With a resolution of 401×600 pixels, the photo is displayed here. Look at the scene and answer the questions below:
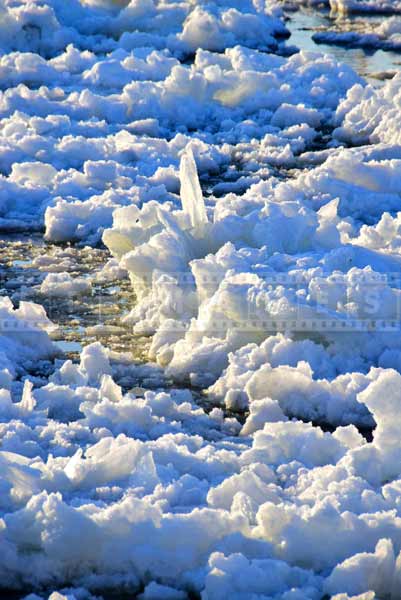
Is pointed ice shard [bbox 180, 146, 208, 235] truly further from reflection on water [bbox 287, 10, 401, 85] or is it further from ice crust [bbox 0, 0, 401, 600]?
reflection on water [bbox 287, 10, 401, 85]

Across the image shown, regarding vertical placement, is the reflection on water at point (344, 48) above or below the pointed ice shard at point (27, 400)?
above

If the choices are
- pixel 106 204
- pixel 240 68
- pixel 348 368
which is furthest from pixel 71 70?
pixel 348 368

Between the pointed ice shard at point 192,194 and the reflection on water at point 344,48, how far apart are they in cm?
859

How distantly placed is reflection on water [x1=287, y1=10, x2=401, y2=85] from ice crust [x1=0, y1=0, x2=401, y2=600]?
16.0 ft

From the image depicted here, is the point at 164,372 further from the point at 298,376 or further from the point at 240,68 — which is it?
the point at 240,68

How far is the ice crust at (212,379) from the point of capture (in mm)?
4137

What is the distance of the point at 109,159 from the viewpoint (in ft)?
34.2

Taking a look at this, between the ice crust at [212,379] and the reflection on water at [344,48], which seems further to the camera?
the reflection on water at [344,48]

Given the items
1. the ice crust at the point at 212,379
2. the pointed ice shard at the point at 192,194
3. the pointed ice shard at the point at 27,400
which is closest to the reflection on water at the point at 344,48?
the ice crust at the point at 212,379

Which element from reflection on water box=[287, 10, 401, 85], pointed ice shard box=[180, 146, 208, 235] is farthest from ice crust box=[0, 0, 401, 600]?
reflection on water box=[287, 10, 401, 85]

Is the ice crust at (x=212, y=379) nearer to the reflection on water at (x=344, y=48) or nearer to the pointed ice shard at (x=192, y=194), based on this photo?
the pointed ice shard at (x=192, y=194)

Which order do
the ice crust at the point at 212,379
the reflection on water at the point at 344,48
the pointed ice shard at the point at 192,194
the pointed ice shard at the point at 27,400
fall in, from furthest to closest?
the reflection on water at the point at 344,48, the pointed ice shard at the point at 192,194, the pointed ice shard at the point at 27,400, the ice crust at the point at 212,379

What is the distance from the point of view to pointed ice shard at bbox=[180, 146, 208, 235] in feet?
22.4

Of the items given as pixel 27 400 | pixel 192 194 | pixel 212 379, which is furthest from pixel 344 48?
Answer: pixel 27 400
